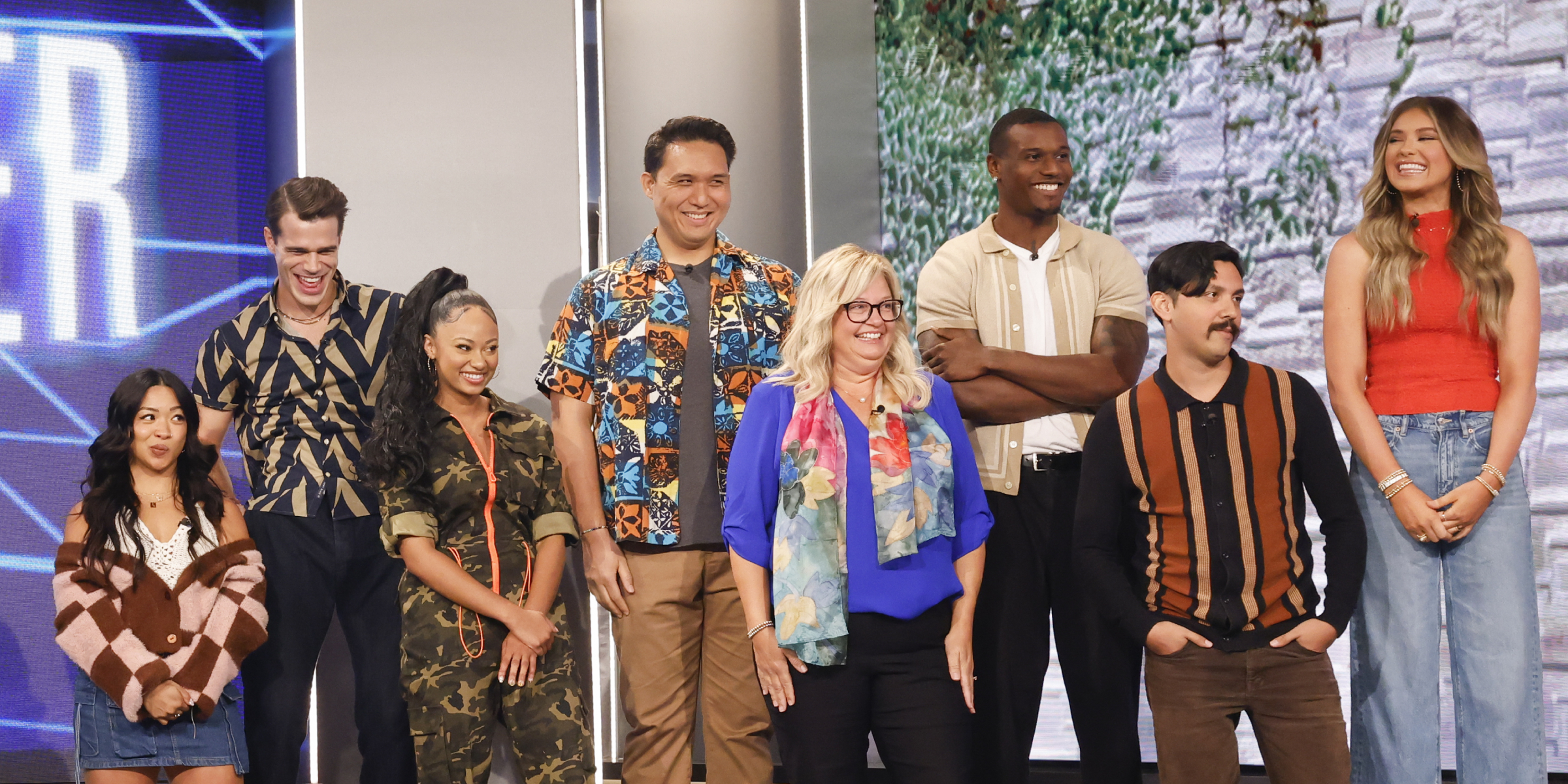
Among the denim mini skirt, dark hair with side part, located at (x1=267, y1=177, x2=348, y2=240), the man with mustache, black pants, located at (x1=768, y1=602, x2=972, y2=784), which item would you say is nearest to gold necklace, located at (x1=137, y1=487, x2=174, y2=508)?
the denim mini skirt

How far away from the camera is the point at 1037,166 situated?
321cm

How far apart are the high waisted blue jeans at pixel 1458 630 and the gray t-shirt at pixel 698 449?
1.55 meters

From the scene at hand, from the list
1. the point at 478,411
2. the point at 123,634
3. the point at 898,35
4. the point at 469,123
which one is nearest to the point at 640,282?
the point at 478,411

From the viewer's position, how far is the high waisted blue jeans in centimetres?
275

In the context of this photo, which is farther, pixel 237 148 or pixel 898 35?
pixel 898 35

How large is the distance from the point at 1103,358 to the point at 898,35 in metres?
1.90

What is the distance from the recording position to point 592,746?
306 cm

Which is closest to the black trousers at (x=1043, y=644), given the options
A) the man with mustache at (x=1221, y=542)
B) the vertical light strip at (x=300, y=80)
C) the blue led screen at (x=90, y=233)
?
the man with mustache at (x=1221, y=542)

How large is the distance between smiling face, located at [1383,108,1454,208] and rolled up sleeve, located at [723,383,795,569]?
5.07ft

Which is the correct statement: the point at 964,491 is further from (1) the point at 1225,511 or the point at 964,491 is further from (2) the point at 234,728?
(2) the point at 234,728

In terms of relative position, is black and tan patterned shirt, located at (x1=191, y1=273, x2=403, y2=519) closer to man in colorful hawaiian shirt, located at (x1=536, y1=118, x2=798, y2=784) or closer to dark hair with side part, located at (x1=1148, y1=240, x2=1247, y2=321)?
man in colorful hawaiian shirt, located at (x1=536, y1=118, x2=798, y2=784)

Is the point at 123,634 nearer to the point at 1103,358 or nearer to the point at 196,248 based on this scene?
the point at 196,248

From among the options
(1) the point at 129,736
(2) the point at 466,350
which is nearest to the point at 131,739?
(1) the point at 129,736

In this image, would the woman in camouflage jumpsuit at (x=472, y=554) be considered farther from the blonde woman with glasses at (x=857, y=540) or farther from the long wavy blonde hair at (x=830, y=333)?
the long wavy blonde hair at (x=830, y=333)
